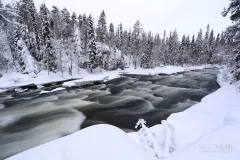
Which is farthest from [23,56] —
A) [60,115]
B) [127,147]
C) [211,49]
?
[211,49]

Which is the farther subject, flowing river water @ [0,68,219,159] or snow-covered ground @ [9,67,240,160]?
flowing river water @ [0,68,219,159]

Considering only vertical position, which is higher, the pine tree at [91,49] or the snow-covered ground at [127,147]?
the pine tree at [91,49]

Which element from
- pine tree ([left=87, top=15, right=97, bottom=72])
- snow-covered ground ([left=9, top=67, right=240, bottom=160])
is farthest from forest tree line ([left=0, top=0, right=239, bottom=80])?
snow-covered ground ([left=9, top=67, right=240, bottom=160])

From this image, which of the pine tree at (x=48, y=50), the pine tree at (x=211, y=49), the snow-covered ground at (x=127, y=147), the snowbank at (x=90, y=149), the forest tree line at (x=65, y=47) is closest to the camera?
the snow-covered ground at (x=127, y=147)

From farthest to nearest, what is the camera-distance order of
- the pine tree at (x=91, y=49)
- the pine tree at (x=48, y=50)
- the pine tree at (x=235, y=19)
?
the pine tree at (x=91, y=49), the pine tree at (x=48, y=50), the pine tree at (x=235, y=19)

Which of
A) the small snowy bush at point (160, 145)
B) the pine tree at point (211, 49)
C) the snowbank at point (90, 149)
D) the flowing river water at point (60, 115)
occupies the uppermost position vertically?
the pine tree at point (211, 49)

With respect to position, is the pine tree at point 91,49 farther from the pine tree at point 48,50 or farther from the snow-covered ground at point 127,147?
the snow-covered ground at point 127,147

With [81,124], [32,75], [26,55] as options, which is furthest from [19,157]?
[26,55]

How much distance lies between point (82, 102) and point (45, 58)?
22.3 m

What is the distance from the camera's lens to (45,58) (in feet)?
108

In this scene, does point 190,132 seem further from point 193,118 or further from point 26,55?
point 26,55

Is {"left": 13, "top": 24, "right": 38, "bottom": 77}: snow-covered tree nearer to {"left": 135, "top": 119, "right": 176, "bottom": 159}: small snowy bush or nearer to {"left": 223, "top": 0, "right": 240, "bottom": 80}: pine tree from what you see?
{"left": 135, "top": 119, "right": 176, "bottom": 159}: small snowy bush

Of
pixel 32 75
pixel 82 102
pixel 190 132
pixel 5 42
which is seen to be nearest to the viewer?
pixel 190 132

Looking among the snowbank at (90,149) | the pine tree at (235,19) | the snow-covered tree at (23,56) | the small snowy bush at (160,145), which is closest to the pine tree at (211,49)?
the pine tree at (235,19)
